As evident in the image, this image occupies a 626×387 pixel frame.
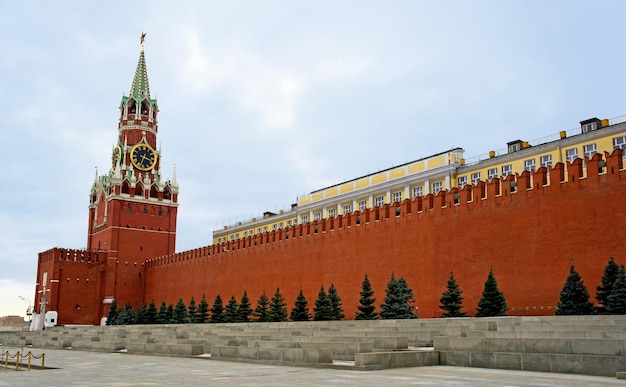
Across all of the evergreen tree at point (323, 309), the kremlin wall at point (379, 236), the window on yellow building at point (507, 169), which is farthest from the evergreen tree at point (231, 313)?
the window on yellow building at point (507, 169)

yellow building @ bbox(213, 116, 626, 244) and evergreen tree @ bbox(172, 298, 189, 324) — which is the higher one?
yellow building @ bbox(213, 116, 626, 244)

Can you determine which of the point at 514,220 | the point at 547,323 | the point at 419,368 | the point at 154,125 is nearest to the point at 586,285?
the point at 514,220

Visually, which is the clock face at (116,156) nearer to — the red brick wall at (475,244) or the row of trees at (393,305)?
the row of trees at (393,305)

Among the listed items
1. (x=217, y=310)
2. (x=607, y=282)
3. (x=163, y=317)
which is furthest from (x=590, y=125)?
(x=163, y=317)

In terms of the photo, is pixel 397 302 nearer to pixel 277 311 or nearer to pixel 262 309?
pixel 277 311

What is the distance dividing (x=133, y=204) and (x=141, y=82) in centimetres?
1028

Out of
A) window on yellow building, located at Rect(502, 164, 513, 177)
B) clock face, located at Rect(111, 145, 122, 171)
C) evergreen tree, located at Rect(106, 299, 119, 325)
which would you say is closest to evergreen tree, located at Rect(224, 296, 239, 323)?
evergreen tree, located at Rect(106, 299, 119, 325)

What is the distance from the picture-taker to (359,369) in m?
9.12

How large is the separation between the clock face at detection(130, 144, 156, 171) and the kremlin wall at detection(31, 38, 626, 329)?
84 mm

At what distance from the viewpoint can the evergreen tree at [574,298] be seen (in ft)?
50.5

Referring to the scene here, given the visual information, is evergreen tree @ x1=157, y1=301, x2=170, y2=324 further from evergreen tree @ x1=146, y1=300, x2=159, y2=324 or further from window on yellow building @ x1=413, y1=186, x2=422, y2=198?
window on yellow building @ x1=413, y1=186, x2=422, y2=198

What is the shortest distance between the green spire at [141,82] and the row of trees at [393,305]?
60.4 feet

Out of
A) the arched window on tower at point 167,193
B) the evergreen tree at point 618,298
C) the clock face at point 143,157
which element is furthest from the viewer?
the arched window on tower at point 167,193

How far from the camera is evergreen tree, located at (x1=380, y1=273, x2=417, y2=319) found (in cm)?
2008
